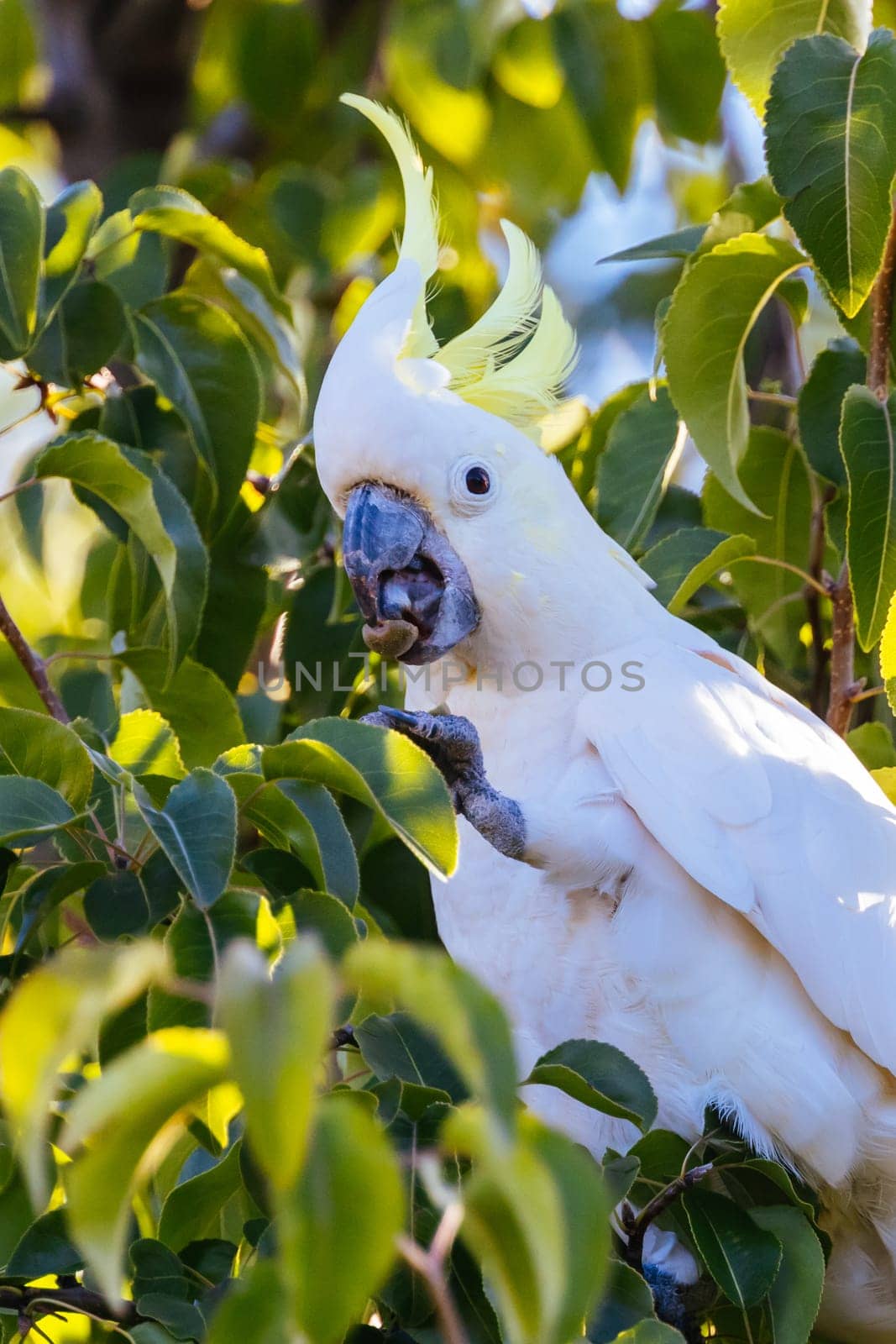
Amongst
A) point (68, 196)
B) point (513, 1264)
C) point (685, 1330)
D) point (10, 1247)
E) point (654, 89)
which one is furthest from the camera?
point (654, 89)

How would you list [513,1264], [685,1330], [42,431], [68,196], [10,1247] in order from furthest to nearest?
[42,431], [68,196], [685,1330], [10,1247], [513,1264]

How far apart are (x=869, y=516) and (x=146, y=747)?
1.11m

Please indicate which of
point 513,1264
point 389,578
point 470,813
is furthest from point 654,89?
point 513,1264

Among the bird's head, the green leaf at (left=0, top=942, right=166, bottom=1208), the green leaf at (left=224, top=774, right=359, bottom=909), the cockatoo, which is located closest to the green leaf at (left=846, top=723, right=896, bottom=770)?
the cockatoo

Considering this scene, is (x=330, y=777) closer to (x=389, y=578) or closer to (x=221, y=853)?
(x=221, y=853)

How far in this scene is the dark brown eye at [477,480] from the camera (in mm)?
2281

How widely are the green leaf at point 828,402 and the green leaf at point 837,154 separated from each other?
316 mm

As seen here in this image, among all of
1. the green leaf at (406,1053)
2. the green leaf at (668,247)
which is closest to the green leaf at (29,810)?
the green leaf at (406,1053)

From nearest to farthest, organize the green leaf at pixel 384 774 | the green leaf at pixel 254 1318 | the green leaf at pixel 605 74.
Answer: the green leaf at pixel 254 1318, the green leaf at pixel 384 774, the green leaf at pixel 605 74

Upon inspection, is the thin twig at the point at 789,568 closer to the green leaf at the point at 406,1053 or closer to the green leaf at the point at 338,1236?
the green leaf at the point at 406,1053

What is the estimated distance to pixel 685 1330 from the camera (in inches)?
85.6

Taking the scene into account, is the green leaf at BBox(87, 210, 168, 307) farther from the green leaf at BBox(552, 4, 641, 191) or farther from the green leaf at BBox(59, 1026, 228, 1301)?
the green leaf at BBox(59, 1026, 228, 1301)

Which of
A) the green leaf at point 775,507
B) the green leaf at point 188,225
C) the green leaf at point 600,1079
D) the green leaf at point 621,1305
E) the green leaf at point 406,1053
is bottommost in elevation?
the green leaf at point 621,1305

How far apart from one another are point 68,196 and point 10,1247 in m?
1.57
